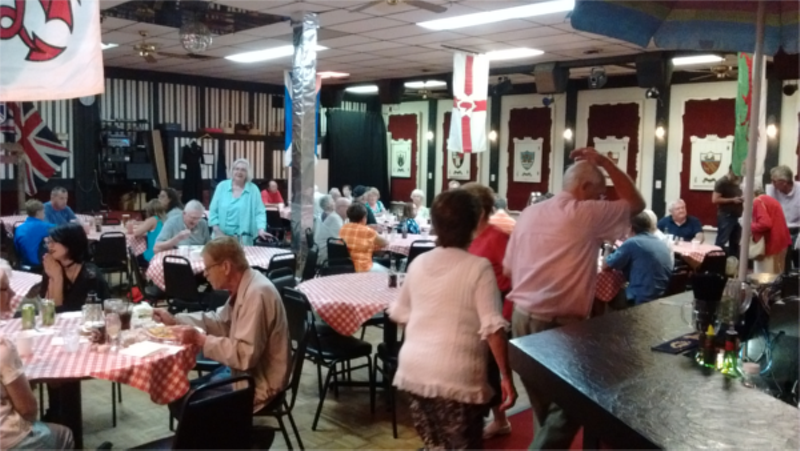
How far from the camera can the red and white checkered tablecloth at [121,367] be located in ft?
9.46

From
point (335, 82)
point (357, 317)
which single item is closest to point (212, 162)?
point (335, 82)

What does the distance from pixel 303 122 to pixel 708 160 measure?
24.8 ft

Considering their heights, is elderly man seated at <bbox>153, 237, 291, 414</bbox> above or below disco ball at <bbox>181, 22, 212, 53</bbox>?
below

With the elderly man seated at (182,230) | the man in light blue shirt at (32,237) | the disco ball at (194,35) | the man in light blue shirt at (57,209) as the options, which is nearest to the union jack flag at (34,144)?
the man in light blue shirt at (57,209)

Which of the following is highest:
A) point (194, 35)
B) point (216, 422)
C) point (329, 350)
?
point (194, 35)

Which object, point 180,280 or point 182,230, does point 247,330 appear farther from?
point 182,230

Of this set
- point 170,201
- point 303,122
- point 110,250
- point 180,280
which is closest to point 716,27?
point 180,280

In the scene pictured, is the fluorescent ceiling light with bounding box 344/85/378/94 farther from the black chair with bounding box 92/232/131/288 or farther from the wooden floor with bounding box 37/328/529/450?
the wooden floor with bounding box 37/328/529/450

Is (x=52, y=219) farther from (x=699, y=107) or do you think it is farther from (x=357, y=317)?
(x=699, y=107)

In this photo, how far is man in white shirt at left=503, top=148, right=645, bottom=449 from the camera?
322 cm

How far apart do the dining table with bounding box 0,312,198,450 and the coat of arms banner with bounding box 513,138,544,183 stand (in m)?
11.5

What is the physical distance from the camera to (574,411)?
6.28 feet

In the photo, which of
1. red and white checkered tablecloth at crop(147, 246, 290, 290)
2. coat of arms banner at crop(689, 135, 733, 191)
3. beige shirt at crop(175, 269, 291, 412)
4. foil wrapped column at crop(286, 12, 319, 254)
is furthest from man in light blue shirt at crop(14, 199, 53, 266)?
coat of arms banner at crop(689, 135, 733, 191)

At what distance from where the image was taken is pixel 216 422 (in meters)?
2.45
